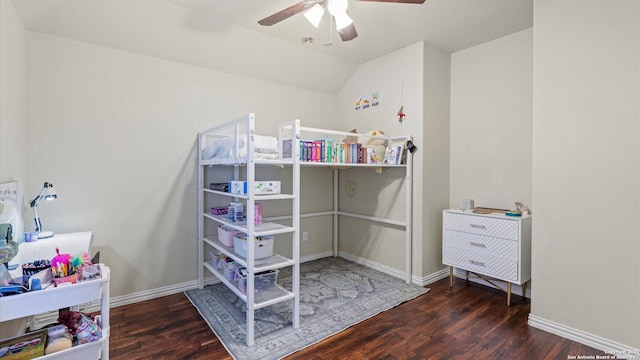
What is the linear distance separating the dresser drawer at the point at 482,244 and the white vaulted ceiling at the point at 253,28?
1.97 meters

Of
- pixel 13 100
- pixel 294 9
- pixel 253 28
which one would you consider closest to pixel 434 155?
pixel 294 9

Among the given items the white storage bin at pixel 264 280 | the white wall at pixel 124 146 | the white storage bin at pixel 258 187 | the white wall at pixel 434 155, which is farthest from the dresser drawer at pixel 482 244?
the white wall at pixel 124 146

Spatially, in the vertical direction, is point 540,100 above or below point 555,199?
above

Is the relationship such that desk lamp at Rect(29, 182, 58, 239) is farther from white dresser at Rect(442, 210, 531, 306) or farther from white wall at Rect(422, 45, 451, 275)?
white dresser at Rect(442, 210, 531, 306)

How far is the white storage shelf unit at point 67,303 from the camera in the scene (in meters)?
1.15

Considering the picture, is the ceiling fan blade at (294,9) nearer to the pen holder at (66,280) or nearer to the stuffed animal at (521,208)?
the pen holder at (66,280)

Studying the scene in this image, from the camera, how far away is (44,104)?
228cm

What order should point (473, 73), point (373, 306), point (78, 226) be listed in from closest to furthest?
point (78, 226), point (373, 306), point (473, 73)

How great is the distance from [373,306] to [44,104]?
10.3 feet

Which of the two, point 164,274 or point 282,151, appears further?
point 164,274

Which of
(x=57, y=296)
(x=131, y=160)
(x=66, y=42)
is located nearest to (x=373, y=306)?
(x=57, y=296)

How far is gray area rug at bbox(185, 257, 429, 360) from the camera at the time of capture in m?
2.06

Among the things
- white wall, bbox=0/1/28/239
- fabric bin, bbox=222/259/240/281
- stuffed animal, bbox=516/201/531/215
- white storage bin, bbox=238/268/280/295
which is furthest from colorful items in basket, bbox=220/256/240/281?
stuffed animal, bbox=516/201/531/215

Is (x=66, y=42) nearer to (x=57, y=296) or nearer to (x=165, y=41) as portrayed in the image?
(x=165, y=41)
